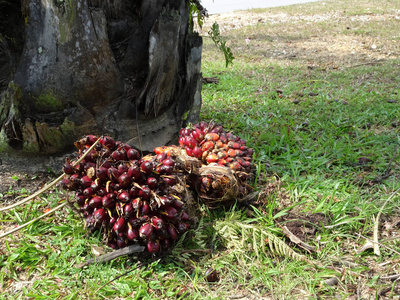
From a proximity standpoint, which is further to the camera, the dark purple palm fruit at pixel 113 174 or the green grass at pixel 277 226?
the dark purple palm fruit at pixel 113 174

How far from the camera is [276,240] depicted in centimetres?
205

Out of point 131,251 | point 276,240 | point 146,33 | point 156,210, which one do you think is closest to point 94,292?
point 131,251

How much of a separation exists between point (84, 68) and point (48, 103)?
14.3 inches

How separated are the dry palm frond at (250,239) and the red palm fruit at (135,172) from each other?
0.64 meters

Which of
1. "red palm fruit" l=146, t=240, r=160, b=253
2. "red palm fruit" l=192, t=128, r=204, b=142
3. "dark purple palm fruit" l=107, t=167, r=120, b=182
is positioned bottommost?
"red palm fruit" l=146, t=240, r=160, b=253

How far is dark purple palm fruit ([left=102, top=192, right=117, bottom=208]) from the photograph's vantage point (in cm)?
187

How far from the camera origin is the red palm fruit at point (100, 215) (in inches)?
73.7

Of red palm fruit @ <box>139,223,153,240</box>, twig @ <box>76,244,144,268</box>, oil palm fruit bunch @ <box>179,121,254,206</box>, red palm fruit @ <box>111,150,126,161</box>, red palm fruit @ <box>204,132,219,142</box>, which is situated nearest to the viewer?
red palm fruit @ <box>139,223,153,240</box>

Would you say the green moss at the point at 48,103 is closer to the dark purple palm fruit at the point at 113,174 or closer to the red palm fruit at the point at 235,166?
the dark purple palm fruit at the point at 113,174

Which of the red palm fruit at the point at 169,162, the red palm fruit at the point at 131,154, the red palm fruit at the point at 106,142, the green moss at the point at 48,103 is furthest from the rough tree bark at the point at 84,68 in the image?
the red palm fruit at the point at 169,162

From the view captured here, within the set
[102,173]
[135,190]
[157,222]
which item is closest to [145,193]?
[135,190]

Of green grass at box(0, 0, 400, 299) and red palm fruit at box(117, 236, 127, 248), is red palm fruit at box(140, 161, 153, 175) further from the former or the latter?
green grass at box(0, 0, 400, 299)

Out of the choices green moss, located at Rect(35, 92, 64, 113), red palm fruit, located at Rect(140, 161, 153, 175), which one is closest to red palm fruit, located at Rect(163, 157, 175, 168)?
red palm fruit, located at Rect(140, 161, 153, 175)

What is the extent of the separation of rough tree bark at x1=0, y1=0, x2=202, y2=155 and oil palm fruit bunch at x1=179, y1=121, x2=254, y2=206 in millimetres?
491
